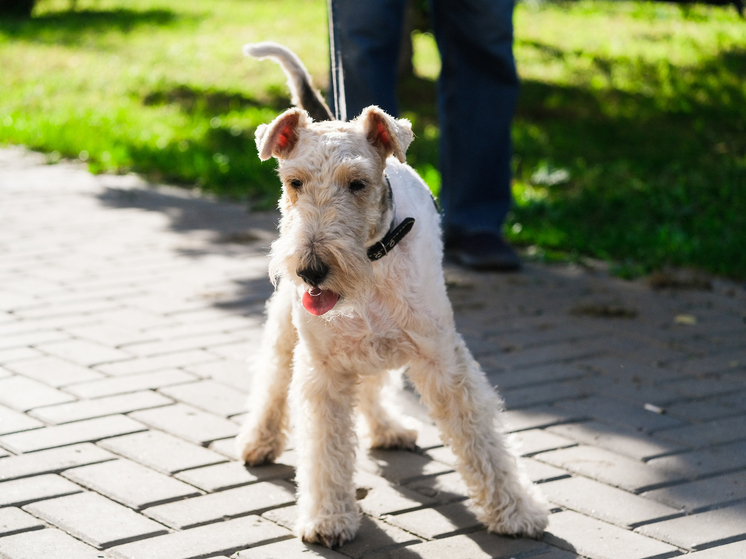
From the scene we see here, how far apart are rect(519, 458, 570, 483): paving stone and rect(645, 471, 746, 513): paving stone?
12.5 inches

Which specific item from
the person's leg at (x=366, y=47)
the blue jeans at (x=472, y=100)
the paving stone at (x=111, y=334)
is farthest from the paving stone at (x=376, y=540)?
the blue jeans at (x=472, y=100)

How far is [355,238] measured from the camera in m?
2.70

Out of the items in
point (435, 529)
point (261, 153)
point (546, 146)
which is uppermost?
point (261, 153)

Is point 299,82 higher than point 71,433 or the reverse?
higher

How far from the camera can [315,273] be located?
8.47ft

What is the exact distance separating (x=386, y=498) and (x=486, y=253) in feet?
9.13

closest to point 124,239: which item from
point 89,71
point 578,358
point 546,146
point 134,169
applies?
point 134,169

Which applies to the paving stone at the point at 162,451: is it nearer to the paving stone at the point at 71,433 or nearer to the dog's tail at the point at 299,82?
the paving stone at the point at 71,433

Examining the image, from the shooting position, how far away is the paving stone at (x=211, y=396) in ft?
12.6

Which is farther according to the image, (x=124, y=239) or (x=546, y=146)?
(x=546, y=146)

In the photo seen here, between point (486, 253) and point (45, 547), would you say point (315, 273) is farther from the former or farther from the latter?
point (486, 253)

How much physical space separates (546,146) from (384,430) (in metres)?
5.95

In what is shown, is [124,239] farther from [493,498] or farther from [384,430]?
[493,498]

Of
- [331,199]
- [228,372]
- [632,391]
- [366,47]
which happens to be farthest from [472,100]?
[331,199]
